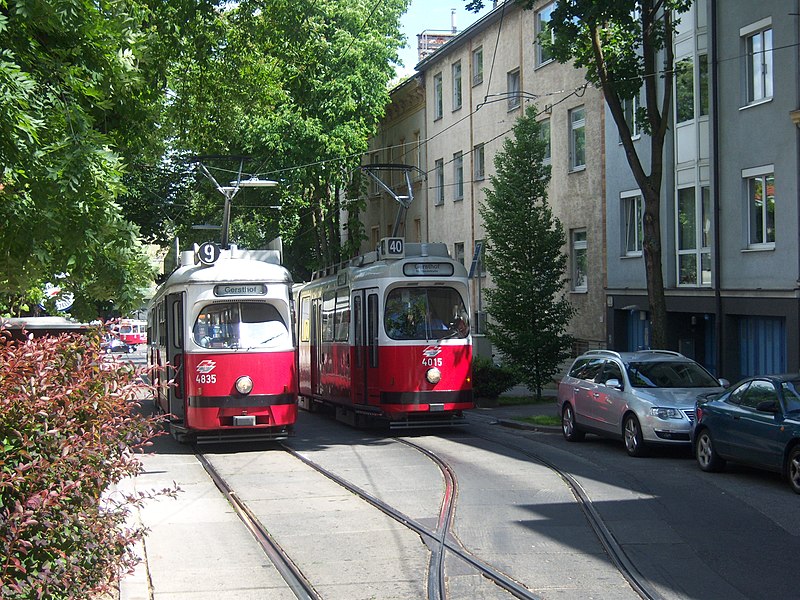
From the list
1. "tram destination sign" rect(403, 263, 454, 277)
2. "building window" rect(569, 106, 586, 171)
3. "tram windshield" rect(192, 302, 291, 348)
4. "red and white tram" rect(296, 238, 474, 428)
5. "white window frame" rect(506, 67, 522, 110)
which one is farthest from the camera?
"white window frame" rect(506, 67, 522, 110)

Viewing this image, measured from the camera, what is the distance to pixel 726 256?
23844 millimetres

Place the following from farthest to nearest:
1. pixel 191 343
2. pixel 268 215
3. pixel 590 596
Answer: pixel 268 215 < pixel 191 343 < pixel 590 596

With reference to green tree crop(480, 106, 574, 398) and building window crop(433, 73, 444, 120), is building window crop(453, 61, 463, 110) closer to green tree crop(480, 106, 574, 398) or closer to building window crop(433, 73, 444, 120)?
building window crop(433, 73, 444, 120)

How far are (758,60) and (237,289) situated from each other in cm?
1271

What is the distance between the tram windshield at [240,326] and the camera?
1717cm

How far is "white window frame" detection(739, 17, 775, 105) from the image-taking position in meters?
22.0

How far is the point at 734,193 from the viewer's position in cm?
2353

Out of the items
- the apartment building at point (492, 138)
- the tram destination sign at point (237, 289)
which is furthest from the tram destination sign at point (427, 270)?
the tram destination sign at point (237, 289)

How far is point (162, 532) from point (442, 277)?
9911 millimetres

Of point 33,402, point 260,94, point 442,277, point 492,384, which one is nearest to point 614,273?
point 492,384

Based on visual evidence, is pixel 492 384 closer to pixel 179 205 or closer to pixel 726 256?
pixel 726 256

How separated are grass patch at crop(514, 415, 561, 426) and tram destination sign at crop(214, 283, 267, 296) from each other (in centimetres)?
710

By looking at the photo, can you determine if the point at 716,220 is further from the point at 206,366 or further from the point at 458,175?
the point at 458,175

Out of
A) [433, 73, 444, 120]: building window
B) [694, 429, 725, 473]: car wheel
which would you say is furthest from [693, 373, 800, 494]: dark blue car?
[433, 73, 444, 120]: building window
